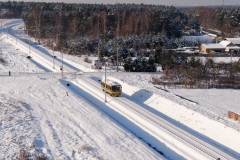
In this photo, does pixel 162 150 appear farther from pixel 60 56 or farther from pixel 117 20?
pixel 117 20

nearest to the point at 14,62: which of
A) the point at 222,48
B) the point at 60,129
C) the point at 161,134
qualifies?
the point at 222,48

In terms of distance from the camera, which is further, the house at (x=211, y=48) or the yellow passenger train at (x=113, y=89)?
the house at (x=211, y=48)

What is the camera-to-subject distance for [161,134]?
32406 millimetres

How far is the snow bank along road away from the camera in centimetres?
2831

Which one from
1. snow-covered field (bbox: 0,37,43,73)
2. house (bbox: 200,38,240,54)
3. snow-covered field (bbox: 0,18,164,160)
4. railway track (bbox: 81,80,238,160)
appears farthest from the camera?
house (bbox: 200,38,240,54)

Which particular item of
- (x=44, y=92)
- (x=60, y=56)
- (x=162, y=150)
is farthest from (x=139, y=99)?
(x=60, y=56)

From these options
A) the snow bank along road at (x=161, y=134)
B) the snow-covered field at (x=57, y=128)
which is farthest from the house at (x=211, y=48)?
the snow bank along road at (x=161, y=134)

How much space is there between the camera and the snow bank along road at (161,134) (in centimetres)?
2831

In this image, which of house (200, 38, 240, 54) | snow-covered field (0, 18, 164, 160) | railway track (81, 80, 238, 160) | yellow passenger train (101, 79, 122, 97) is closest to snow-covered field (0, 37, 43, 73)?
snow-covered field (0, 18, 164, 160)

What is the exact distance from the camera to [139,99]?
44500mm

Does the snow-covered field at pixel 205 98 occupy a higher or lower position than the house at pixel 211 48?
higher

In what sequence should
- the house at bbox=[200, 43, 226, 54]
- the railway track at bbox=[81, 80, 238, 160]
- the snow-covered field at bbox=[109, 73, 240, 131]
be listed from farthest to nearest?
1. the house at bbox=[200, 43, 226, 54]
2. the snow-covered field at bbox=[109, 73, 240, 131]
3. the railway track at bbox=[81, 80, 238, 160]

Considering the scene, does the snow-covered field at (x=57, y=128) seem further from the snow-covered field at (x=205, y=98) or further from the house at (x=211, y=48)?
the house at (x=211, y=48)

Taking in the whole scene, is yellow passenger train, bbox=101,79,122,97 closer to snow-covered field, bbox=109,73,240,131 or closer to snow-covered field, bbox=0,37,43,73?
snow-covered field, bbox=109,73,240,131
